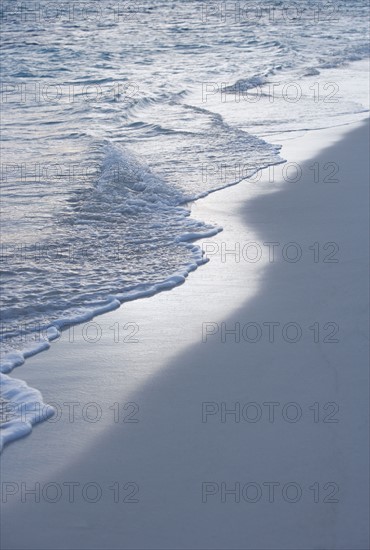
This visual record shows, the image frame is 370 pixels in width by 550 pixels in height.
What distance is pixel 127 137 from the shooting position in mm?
9930

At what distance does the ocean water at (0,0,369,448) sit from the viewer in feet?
18.2

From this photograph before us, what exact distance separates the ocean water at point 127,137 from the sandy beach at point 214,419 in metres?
0.28

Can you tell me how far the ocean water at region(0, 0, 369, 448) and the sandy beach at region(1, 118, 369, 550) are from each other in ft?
0.91

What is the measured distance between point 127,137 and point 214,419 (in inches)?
259

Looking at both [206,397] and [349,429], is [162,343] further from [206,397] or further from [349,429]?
[349,429]

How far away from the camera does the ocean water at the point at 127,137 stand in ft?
18.2

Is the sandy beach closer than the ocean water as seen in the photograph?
Yes

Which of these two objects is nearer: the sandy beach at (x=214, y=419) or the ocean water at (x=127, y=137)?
the sandy beach at (x=214, y=419)

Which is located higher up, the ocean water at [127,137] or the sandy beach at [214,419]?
the ocean water at [127,137]

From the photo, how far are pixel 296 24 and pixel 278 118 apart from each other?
1226 centimetres

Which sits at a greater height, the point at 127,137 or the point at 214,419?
the point at 127,137

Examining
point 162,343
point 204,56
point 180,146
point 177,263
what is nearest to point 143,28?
point 204,56

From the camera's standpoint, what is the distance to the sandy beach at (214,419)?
10.5ft

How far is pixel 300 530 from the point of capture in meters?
3.14
